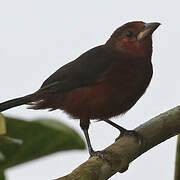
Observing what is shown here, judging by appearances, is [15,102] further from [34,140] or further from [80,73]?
[34,140]

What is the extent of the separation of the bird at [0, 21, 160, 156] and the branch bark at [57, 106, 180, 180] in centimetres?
72

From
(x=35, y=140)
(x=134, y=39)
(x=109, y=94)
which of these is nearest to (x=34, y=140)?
(x=35, y=140)

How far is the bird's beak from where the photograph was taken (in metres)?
3.02

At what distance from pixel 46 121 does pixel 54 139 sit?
20 centimetres

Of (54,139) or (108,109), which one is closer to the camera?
(54,139)

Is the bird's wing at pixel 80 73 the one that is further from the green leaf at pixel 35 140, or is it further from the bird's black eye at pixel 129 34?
the green leaf at pixel 35 140

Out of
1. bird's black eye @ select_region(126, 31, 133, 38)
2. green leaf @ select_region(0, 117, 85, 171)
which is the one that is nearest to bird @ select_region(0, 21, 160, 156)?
bird's black eye @ select_region(126, 31, 133, 38)

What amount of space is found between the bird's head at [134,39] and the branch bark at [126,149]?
→ 41.6 inches

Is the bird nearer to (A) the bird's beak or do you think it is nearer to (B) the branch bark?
(A) the bird's beak

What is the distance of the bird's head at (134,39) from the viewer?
3.14 m

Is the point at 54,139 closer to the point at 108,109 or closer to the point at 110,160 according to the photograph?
the point at 110,160

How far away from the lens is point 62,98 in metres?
3.02

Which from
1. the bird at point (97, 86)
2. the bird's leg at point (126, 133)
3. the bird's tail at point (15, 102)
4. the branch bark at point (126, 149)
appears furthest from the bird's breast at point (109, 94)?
the branch bark at point (126, 149)

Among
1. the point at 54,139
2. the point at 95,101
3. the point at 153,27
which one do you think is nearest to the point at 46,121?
the point at 54,139
